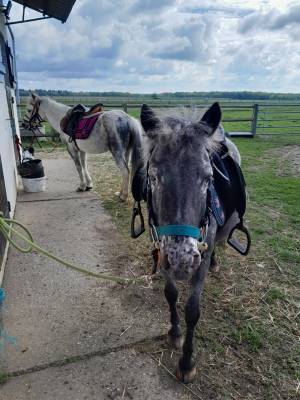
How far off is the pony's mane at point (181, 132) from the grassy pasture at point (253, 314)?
1480mm

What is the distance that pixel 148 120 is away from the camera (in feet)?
5.94

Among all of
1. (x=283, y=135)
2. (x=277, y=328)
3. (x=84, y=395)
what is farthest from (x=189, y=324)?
(x=283, y=135)

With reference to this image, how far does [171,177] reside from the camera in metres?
1.55

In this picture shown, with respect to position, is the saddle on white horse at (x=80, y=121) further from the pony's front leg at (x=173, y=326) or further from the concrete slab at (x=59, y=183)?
the pony's front leg at (x=173, y=326)

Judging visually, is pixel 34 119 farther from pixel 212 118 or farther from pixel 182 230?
pixel 182 230

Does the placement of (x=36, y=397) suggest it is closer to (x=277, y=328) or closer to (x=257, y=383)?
(x=257, y=383)

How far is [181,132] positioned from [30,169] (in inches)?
178

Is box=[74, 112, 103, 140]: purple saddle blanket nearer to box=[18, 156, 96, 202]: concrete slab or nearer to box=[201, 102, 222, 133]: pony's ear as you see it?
box=[18, 156, 96, 202]: concrete slab

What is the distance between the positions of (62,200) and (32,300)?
9.40 feet

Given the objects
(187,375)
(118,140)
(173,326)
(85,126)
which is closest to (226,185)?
(173,326)

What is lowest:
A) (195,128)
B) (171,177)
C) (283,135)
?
(283,135)

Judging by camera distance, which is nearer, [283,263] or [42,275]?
[42,275]

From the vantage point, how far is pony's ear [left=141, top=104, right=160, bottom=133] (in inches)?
70.7

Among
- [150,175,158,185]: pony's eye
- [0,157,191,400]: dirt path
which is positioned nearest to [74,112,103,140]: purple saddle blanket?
[0,157,191,400]: dirt path
